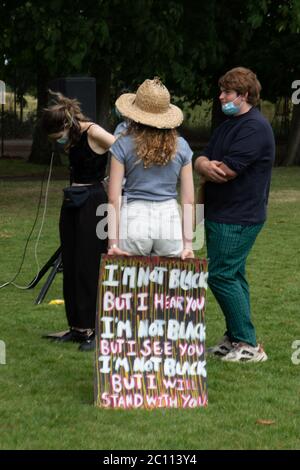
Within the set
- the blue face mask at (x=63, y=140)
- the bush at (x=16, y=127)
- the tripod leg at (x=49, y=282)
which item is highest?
the blue face mask at (x=63, y=140)

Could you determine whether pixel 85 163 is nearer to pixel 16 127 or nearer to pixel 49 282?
pixel 49 282

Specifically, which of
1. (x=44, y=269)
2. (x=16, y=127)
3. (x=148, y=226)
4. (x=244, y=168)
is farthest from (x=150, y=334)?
(x=16, y=127)

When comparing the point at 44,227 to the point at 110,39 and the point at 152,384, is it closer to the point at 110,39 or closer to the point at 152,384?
the point at 110,39

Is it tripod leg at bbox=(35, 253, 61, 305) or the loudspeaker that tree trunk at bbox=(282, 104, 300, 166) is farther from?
tripod leg at bbox=(35, 253, 61, 305)

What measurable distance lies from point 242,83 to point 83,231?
5.58ft

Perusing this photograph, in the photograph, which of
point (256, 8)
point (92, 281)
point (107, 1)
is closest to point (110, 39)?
point (107, 1)

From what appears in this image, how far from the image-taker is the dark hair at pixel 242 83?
6.95 metres

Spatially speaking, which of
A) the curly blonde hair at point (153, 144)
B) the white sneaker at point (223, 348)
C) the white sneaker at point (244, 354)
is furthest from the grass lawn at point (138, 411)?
the curly blonde hair at point (153, 144)

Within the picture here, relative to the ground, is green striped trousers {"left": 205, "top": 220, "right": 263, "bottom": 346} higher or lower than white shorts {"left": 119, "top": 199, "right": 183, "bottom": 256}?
lower

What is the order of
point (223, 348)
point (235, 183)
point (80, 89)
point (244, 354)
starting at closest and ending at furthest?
point (235, 183), point (244, 354), point (223, 348), point (80, 89)

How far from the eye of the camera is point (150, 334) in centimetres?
618

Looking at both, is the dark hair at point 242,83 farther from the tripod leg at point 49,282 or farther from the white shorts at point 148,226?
the tripod leg at point 49,282

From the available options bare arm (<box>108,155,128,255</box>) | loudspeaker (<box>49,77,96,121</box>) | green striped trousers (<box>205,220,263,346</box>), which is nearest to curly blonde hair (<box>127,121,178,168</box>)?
bare arm (<box>108,155,128,255</box>)

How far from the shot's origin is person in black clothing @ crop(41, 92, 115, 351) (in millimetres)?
7693
